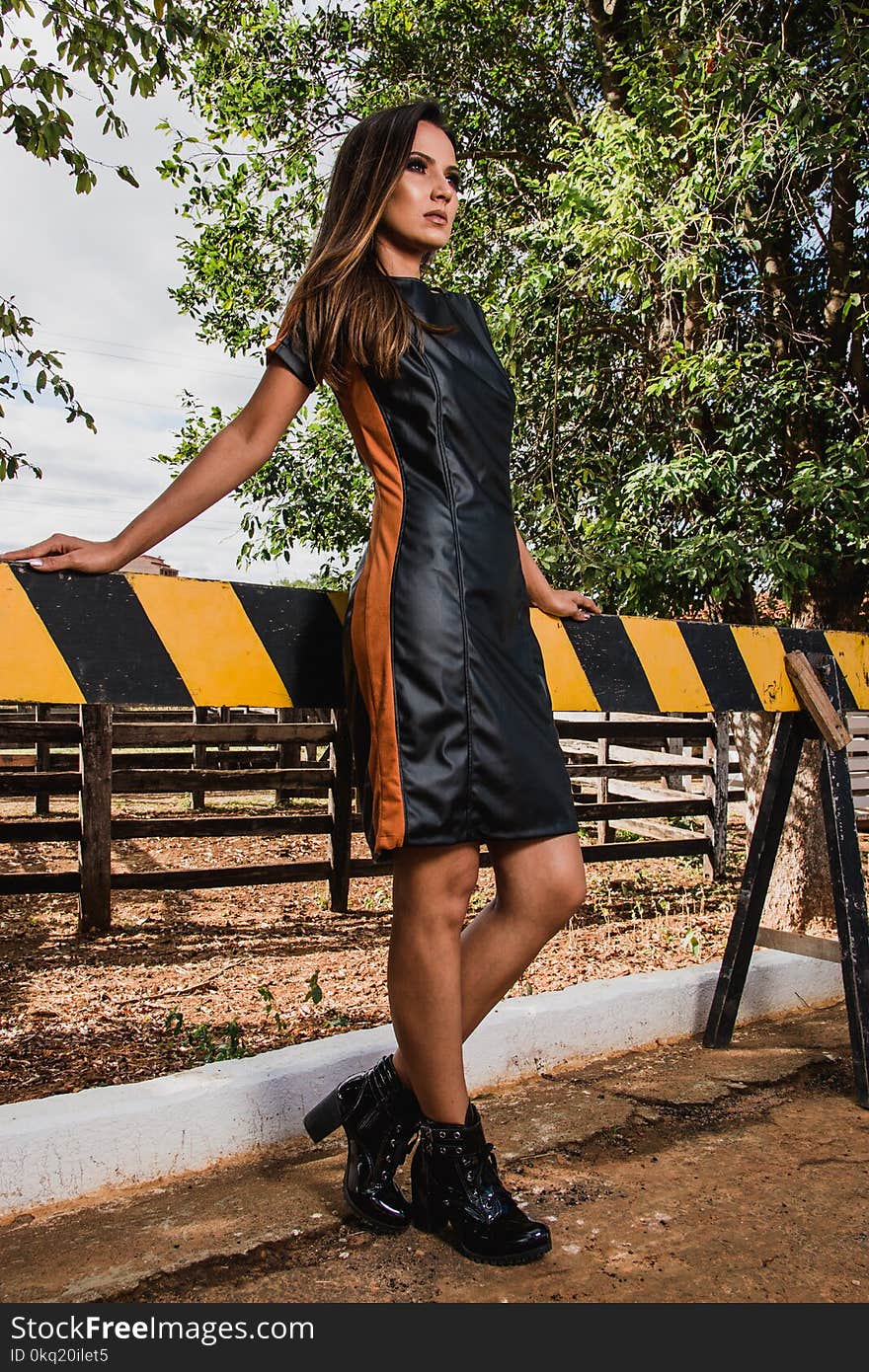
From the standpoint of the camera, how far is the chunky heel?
223 cm

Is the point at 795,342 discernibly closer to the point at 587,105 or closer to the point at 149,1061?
the point at 587,105

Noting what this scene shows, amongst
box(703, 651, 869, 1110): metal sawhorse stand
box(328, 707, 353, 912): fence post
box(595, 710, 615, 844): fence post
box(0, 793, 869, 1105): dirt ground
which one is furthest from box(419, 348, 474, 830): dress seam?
box(595, 710, 615, 844): fence post

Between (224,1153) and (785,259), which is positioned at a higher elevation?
(785,259)

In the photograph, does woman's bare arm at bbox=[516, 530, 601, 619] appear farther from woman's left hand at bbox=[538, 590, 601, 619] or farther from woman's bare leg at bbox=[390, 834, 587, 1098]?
woman's bare leg at bbox=[390, 834, 587, 1098]

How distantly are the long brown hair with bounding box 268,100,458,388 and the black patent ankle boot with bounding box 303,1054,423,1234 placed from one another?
1.42 meters

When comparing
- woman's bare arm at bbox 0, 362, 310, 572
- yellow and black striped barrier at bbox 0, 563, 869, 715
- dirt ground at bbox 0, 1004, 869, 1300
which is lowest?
dirt ground at bbox 0, 1004, 869, 1300

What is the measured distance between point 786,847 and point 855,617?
1.45 metres

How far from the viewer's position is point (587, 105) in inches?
313

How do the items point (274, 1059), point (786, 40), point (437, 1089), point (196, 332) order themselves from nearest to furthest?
point (437, 1089) < point (274, 1059) < point (786, 40) < point (196, 332)

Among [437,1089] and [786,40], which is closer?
[437,1089]

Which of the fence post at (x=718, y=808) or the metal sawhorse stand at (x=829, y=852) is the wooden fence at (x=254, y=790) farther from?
the metal sawhorse stand at (x=829, y=852)

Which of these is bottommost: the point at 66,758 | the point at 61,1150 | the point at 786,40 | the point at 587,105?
the point at 61,1150

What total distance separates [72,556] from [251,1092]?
1.36m

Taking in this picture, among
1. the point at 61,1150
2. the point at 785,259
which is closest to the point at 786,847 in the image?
the point at 785,259
